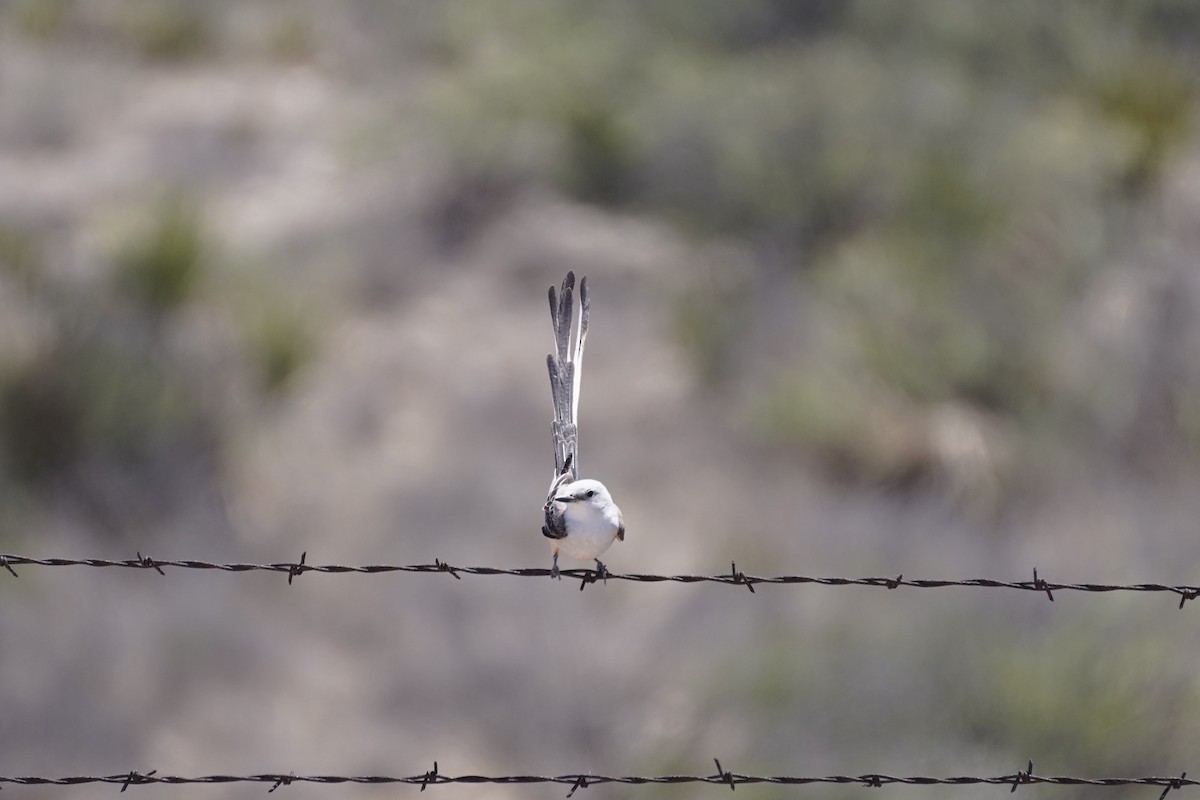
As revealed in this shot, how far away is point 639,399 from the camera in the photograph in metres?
10.2

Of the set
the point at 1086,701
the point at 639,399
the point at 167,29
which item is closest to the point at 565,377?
the point at 1086,701

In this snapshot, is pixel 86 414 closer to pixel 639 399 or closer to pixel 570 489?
pixel 639 399

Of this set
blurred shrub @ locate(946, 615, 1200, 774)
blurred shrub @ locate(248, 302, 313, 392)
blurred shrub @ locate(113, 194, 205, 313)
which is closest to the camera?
blurred shrub @ locate(946, 615, 1200, 774)

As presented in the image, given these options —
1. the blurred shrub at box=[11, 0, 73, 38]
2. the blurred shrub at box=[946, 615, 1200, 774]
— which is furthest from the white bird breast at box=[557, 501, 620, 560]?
the blurred shrub at box=[11, 0, 73, 38]

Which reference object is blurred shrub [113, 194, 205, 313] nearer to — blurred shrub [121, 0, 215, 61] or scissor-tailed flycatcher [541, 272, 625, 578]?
scissor-tailed flycatcher [541, 272, 625, 578]

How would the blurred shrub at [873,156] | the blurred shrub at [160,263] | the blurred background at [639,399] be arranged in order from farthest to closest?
the blurred shrub at [160,263], the blurred shrub at [873,156], the blurred background at [639,399]

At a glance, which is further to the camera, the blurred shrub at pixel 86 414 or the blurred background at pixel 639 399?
the blurred shrub at pixel 86 414

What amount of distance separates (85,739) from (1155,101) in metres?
10.6

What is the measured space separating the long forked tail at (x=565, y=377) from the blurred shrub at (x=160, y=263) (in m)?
7.33

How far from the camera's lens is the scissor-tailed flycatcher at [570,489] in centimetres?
339

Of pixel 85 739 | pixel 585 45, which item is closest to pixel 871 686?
pixel 85 739

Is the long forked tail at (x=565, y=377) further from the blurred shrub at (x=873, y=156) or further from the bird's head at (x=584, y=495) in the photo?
the blurred shrub at (x=873, y=156)

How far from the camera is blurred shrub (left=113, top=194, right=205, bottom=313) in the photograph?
34.1 ft

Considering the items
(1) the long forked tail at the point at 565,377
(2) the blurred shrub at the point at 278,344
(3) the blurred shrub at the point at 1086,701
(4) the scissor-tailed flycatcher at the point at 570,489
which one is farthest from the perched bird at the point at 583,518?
(2) the blurred shrub at the point at 278,344
